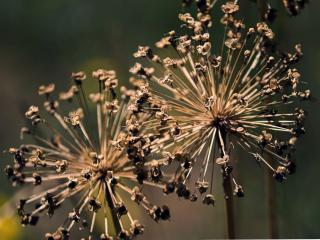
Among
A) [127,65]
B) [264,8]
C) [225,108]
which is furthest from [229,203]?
[127,65]

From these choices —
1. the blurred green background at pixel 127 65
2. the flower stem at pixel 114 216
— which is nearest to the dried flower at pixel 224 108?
the flower stem at pixel 114 216

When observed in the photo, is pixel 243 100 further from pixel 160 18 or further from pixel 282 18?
pixel 160 18

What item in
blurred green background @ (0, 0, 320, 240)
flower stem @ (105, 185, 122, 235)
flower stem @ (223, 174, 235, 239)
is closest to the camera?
flower stem @ (223, 174, 235, 239)

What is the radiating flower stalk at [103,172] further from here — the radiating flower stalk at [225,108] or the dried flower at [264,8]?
the dried flower at [264,8]

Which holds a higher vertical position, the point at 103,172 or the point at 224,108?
the point at 224,108

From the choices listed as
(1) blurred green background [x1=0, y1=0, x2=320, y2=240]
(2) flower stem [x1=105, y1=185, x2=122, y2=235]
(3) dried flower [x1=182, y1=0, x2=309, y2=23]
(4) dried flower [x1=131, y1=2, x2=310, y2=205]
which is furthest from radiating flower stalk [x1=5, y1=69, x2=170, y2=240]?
(1) blurred green background [x1=0, y1=0, x2=320, y2=240]

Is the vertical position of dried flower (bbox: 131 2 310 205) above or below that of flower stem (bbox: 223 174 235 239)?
above

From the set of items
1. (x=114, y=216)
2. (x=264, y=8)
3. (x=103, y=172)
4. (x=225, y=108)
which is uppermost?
(x=264, y=8)

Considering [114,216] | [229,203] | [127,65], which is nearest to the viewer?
[229,203]

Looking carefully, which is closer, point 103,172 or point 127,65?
point 103,172

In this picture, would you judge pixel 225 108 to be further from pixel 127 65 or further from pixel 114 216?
pixel 127 65

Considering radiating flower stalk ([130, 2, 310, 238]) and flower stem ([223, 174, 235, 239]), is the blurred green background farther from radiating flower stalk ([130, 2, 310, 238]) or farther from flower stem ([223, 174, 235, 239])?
flower stem ([223, 174, 235, 239])
